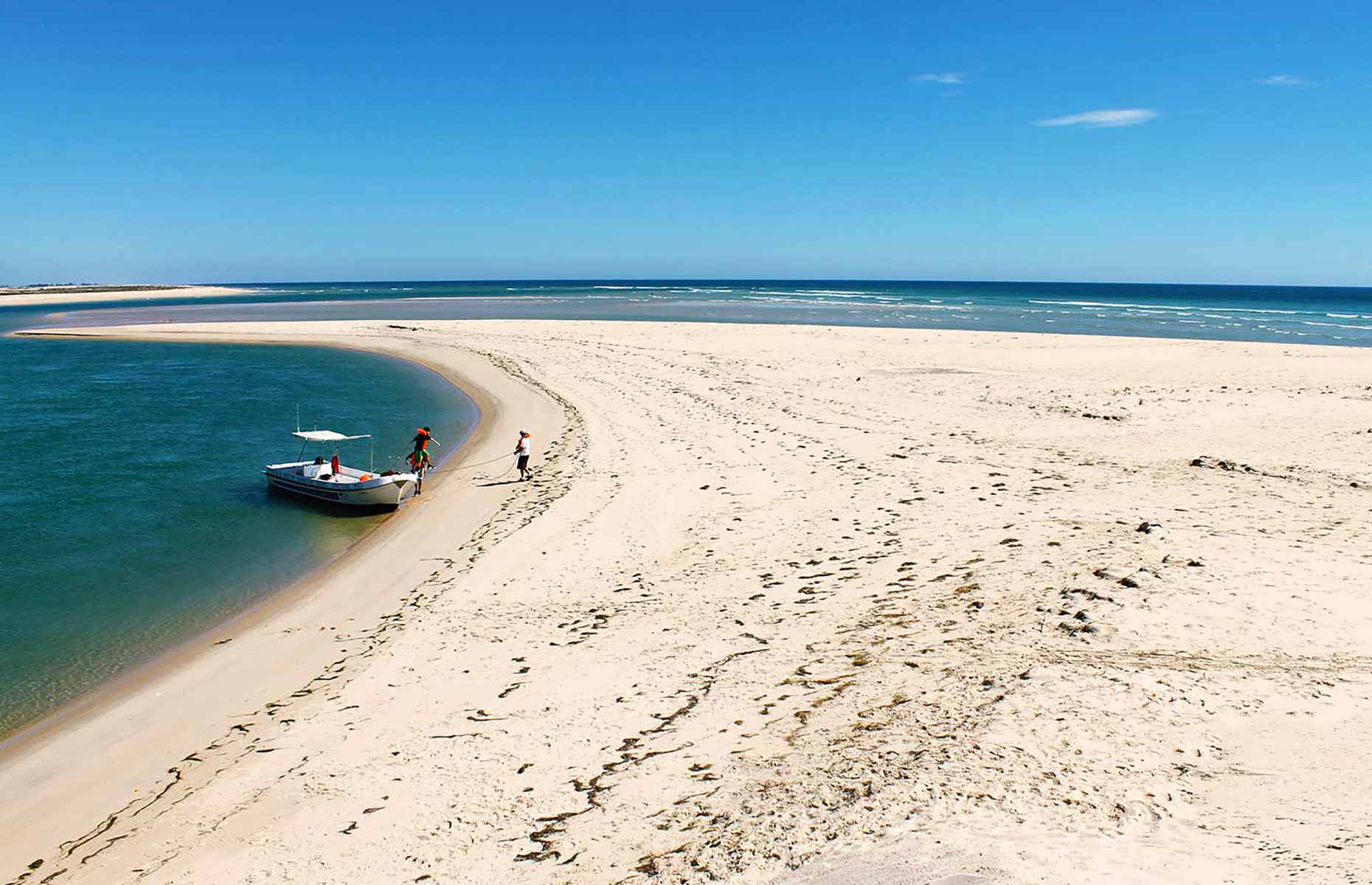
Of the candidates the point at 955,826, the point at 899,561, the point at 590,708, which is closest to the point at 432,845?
the point at 590,708

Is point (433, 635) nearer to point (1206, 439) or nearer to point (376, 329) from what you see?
point (1206, 439)

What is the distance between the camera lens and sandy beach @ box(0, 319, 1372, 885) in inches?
226

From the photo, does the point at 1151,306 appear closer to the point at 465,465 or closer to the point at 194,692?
the point at 465,465

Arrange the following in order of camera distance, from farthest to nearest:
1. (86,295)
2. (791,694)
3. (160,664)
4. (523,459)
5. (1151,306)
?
(86,295) < (1151,306) < (523,459) < (160,664) < (791,694)

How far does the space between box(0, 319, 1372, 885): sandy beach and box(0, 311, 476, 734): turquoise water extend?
1498 mm

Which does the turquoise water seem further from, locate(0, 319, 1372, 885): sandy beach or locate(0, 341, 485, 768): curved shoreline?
locate(0, 319, 1372, 885): sandy beach

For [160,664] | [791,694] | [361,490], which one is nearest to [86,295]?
[361,490]

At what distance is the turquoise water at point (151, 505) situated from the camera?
41.5 ft

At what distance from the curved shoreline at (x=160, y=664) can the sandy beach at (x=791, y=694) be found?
14 cm

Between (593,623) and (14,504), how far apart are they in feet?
56.6

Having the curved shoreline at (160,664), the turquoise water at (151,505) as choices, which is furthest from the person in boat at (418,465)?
the curved shoreline at (160,664)

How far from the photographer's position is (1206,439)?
19.1m

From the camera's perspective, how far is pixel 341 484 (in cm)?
1908

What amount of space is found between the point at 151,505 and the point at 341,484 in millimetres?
4680
